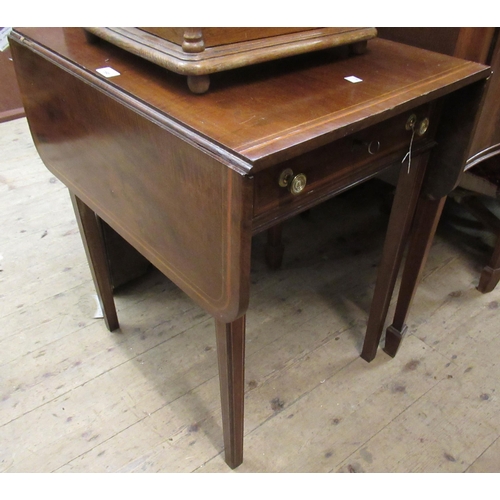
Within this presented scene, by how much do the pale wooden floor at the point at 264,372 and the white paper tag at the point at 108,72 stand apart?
843mm

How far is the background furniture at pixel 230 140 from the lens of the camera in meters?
0.69

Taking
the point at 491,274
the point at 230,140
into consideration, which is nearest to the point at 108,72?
the point at 230,140

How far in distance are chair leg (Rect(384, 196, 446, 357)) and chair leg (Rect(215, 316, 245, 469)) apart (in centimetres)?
55

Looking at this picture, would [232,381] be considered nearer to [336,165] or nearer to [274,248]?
[336,165]

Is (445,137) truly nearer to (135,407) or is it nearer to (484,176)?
(484,176)

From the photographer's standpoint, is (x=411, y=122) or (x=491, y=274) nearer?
(x=411, y=122)

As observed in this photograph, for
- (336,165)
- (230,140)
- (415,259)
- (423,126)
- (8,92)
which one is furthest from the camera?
(8,92)

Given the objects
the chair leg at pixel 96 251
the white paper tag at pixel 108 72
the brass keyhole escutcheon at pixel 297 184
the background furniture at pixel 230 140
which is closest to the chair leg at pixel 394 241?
the background furniture at pixel 230 140

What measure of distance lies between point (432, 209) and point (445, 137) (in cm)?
19

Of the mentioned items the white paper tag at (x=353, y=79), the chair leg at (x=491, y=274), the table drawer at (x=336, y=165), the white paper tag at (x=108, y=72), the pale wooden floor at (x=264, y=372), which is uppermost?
the white paper tag at (x=108, y=72)

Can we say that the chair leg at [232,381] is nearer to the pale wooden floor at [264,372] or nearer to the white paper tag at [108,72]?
the pale wooden floor at [264,372]

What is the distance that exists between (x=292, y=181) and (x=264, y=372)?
80 cm

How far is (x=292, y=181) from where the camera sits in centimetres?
72

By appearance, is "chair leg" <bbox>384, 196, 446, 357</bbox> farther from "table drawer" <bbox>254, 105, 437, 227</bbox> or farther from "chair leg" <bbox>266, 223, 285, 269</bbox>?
"chair leg" <bbox>266, 223, 285, 269</bbox>
